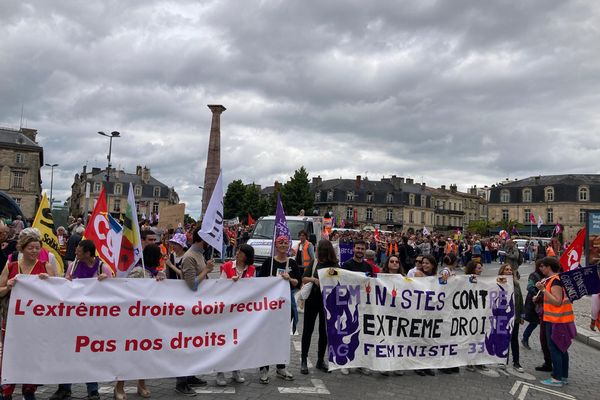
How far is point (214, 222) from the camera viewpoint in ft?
20.2

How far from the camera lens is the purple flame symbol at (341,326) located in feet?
21.4

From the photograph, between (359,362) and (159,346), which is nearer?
(159,346)

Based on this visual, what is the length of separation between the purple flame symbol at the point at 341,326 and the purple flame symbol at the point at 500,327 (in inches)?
84.3

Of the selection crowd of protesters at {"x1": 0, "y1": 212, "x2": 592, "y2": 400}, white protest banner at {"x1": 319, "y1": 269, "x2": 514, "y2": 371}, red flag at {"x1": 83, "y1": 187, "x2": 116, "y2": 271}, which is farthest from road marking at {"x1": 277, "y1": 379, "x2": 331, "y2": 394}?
red flag at {"x1": 83, "y1": 187, "x2": 116, "y2": 271}

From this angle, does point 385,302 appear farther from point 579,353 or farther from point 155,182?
point 155,182

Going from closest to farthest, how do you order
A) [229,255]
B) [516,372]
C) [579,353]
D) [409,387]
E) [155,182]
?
[409,387]
[516,372]
[579,353]
[229,255]
[155,182]

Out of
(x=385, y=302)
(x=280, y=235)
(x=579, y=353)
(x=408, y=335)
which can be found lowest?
(x=579, y=353)

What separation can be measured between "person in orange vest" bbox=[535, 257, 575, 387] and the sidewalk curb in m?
3.31

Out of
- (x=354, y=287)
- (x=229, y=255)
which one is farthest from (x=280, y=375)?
(x=229, y=255)

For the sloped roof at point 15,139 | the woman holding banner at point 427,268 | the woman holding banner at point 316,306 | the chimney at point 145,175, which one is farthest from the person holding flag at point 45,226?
the chimney at point 145,175

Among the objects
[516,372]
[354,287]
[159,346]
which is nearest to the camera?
[159,346]

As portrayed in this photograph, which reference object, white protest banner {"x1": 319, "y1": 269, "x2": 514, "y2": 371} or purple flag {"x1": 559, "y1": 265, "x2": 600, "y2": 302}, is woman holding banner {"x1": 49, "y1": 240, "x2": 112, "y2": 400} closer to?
white protest banner {"x1": 319, "y1": 269, "x2": 514, "y2": 371}

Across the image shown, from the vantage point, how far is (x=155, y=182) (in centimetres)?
10450

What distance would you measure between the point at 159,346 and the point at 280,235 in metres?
2.18
